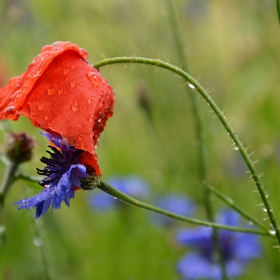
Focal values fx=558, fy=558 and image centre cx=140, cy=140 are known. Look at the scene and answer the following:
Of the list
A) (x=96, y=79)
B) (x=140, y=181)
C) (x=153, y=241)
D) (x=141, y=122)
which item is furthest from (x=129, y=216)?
(x=96, y=79)

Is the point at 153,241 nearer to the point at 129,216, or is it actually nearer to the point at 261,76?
the point at 129,216

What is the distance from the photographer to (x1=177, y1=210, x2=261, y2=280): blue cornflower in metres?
1.13

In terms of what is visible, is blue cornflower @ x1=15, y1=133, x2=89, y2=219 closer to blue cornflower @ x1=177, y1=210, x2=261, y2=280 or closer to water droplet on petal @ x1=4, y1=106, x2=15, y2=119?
water droplet on petal @ x1=4, y1=106, x2=15, y2=119

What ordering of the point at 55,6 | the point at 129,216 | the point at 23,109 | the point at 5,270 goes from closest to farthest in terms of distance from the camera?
the point at 23,109 < the point at 5,270 < the point at 129,216 < the point at 55,6

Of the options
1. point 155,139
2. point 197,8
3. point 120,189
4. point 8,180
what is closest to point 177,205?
point 120,189

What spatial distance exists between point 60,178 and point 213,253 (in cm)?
72

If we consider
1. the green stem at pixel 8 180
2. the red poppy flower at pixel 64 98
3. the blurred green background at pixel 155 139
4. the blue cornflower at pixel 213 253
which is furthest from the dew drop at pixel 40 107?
the blue cornflower at pixel 213 253

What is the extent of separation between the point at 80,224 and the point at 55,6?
88cm

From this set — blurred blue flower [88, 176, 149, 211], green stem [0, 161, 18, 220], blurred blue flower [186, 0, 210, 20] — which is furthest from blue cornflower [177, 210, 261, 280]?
blurred blue flower [186, 0, 210, 20]

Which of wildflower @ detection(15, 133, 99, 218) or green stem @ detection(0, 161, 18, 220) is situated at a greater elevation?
green stem @ detection(0, 161, 18, 220)

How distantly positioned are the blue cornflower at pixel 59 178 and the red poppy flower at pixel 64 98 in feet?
0.06

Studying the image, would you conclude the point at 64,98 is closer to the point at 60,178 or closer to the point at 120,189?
the point at 60,178

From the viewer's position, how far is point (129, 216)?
158 cm

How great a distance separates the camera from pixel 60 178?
0.60m
